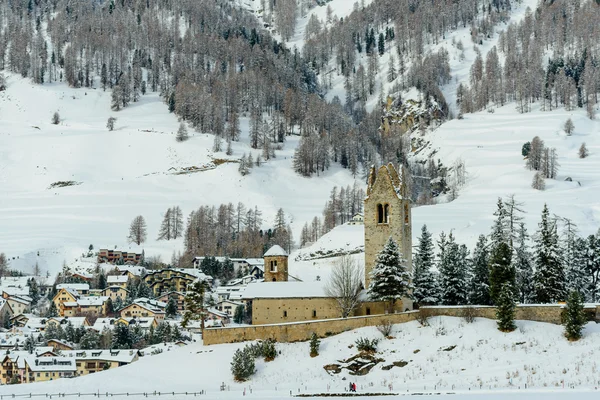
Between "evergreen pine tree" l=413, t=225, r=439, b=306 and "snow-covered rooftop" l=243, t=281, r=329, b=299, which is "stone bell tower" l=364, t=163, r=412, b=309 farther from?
"snow-covered rooftop" l=243, t=281, r=329, b=299

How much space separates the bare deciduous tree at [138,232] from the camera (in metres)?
136

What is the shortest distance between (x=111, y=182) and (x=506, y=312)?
112 meters

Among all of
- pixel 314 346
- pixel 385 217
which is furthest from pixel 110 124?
pixel 314 346

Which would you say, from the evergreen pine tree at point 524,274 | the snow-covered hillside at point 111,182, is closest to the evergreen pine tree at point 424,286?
the evergreen pine tree at point 524,274

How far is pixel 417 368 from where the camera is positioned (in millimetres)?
51469

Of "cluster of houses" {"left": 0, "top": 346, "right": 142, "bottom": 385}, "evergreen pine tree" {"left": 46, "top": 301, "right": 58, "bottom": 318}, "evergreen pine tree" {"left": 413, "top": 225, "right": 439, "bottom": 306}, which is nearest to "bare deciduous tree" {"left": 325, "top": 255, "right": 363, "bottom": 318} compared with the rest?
"evergreen pine tree" {"left": 413, "top": 225, "right": 439, "bottom": 306}

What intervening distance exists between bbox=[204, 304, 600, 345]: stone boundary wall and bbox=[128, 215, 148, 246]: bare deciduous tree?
77.1m

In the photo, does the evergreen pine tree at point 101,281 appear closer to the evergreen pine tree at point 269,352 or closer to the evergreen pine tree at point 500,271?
the evergreen pine tree at point 269,352

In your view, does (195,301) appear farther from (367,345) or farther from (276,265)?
(367,345)

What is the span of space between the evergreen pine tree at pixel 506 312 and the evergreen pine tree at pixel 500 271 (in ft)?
6.40

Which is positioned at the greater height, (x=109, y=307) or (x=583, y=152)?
(x=583, y=152)

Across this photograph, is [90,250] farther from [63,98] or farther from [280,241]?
[63,98]

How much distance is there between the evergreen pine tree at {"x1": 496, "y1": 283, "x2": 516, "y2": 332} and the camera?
53875mm

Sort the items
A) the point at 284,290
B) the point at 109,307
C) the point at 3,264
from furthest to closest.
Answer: the point at 3,264 < the point at 109,307 < the point at 284,290
